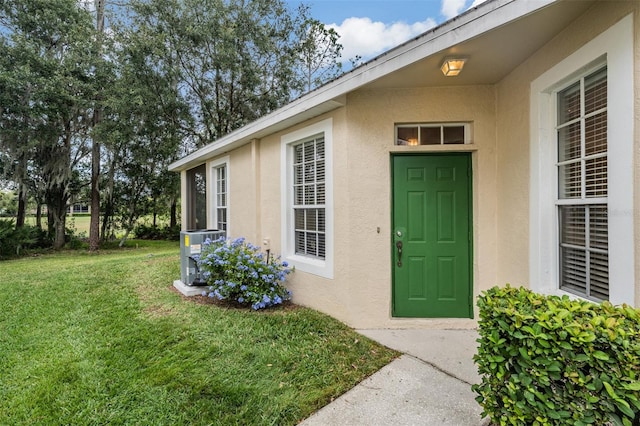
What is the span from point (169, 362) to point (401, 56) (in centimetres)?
368

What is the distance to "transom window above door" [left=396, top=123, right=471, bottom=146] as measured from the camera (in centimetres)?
376

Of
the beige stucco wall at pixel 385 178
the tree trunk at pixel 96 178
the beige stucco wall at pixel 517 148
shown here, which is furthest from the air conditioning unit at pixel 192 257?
the tree trunk at pixel 96 178

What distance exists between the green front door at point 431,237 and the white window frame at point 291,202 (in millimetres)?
828

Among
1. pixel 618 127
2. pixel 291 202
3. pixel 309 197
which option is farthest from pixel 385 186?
pixel 618 127

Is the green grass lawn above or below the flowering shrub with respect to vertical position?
below

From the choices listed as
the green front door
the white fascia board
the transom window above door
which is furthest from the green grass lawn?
the white fascia board

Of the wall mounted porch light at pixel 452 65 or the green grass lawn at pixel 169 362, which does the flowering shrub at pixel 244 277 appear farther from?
the wall mounted porch light at pixel 452 65

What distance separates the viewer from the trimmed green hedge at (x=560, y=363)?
148 centimetres

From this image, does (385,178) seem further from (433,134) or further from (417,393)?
(417,393)

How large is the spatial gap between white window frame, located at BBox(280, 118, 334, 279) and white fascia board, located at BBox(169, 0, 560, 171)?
0.69 ft

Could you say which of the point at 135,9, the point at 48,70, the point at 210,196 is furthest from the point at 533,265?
the point at 135,9

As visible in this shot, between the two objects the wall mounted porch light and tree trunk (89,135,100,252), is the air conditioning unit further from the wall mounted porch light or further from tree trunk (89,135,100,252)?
tree trunk (89,135,100,252)

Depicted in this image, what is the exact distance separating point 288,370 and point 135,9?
1413 cm

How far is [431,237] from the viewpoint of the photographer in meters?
3.77
